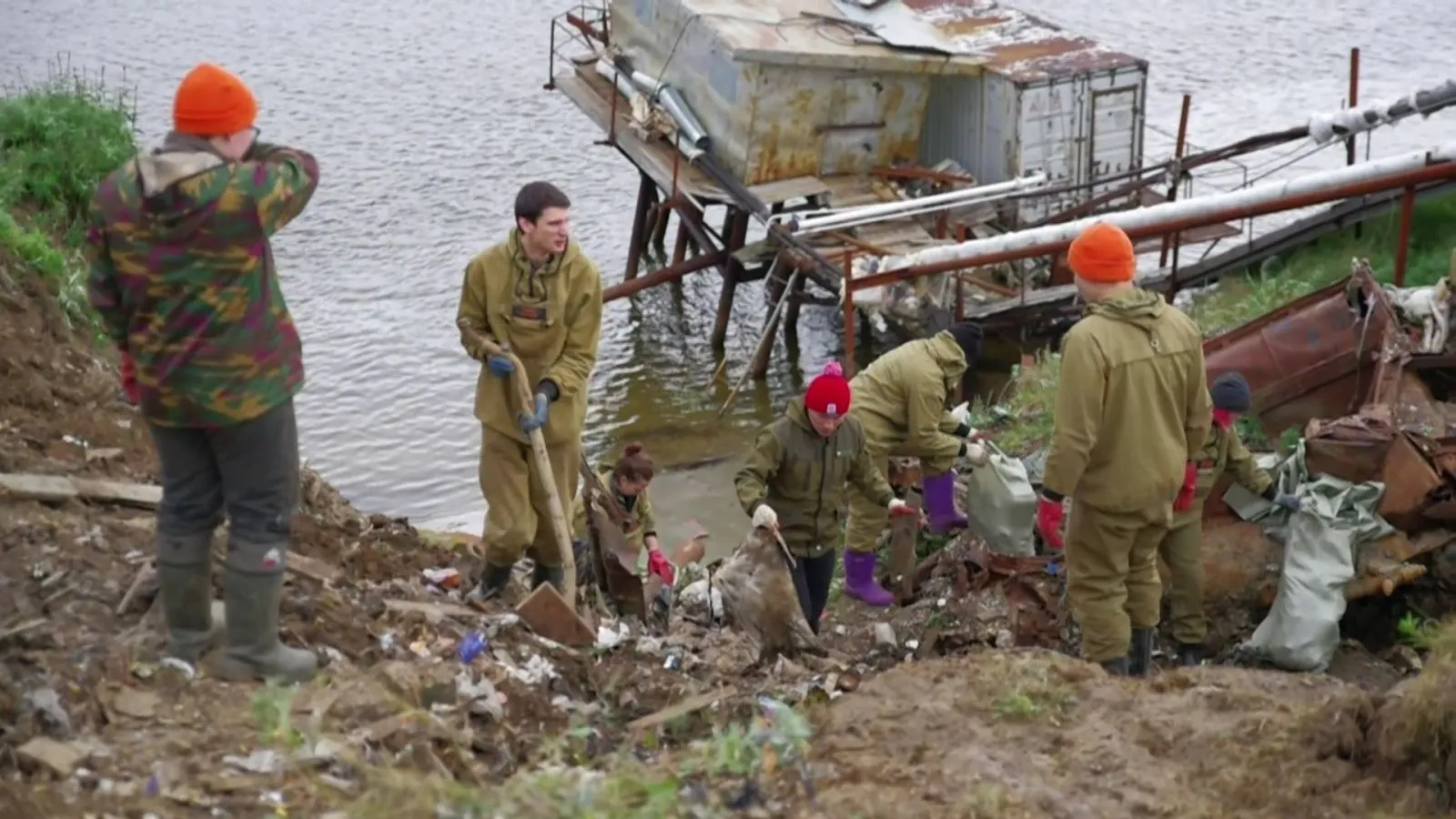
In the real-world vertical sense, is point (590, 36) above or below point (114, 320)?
below

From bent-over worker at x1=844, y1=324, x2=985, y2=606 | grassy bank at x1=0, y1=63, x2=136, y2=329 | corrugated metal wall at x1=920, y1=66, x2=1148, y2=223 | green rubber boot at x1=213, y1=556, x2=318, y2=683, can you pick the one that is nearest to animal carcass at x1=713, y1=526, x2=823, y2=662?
bent-over worker at x1=844, y1=324, x2=985, y2=606

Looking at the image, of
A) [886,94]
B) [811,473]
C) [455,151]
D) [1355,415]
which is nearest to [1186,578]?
[1355,415]

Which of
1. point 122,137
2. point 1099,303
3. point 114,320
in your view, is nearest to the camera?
point 114,320

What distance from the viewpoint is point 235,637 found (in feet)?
17.1

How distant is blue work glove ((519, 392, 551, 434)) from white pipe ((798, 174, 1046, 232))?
7.24m

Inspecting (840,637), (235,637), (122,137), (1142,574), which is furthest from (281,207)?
(122,137)

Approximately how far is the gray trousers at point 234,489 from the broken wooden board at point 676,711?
124cm

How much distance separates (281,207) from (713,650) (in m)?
3.01

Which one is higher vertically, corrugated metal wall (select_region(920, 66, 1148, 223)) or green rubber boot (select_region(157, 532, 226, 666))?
green rubber boot (select_region(157, 532, 226, 666))

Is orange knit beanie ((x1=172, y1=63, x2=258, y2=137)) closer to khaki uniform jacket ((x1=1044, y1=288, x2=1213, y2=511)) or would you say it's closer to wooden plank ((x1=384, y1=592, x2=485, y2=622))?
wooden plank ((x1=384, y1=592, x2=485, y2=622))

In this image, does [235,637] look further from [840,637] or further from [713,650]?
[840,637]

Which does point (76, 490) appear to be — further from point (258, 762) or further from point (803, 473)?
point (803, 473)

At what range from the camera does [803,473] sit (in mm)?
7676

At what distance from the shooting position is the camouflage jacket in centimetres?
473
